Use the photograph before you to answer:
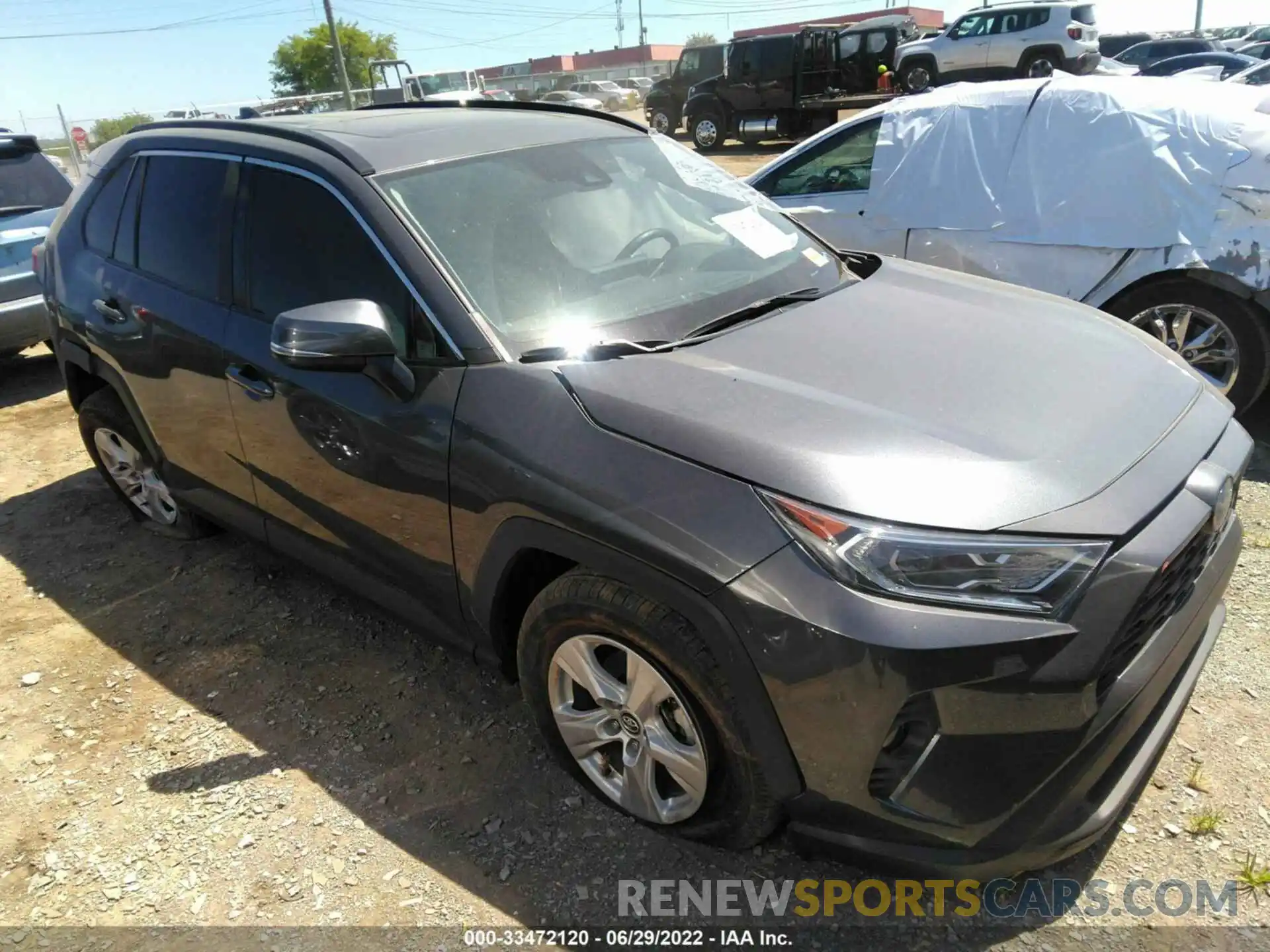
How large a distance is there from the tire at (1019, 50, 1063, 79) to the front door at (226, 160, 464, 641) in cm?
2005

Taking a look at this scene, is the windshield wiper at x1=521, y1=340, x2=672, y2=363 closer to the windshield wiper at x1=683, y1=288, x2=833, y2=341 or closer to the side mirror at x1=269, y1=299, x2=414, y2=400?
the windshield wiper at x1=683, y1=288, x2=833, y2=341

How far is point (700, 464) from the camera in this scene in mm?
1910

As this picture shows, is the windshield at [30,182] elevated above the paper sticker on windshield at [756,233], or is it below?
above

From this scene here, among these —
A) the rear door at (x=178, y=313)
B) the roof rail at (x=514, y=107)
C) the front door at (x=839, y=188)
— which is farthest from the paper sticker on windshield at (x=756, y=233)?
the front door at (x=839, y=188)

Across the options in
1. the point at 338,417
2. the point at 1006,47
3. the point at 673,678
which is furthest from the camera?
the point at 1006,47

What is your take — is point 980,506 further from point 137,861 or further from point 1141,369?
point 137,861

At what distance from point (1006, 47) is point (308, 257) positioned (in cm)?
2122

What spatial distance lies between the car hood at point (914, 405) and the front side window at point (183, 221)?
1687 millimetres

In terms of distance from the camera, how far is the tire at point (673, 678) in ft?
6.29

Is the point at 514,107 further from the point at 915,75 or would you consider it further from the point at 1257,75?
the point at 915,75

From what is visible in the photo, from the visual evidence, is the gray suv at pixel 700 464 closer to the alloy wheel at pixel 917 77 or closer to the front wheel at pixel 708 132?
the front wheel at pixel 708 132

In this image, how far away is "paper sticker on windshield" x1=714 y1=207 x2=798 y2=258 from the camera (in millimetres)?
3018

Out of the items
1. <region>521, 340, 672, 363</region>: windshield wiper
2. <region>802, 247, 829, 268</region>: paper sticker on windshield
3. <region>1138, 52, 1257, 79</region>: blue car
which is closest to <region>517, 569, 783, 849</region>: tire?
<region>521, 340, 672, 363</region>: windshield wiper

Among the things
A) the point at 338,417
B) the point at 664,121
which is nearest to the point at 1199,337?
the point at 338,417
